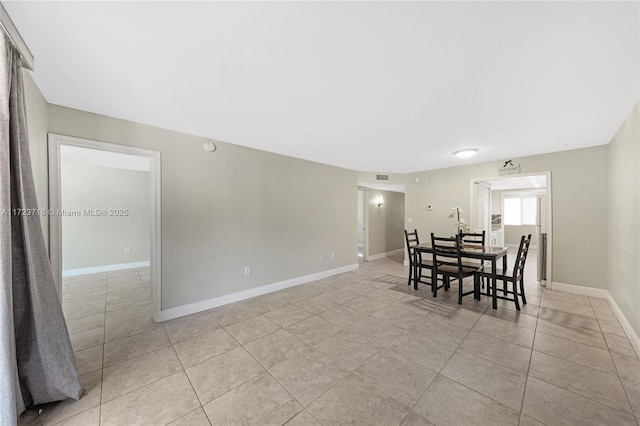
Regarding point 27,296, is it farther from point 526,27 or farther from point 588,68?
point 588,68

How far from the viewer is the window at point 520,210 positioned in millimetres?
9047

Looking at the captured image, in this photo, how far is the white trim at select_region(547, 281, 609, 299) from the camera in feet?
11.8

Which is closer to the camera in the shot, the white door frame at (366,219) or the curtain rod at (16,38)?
the curtain rod at (16,38)

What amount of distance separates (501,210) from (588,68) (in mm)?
8240

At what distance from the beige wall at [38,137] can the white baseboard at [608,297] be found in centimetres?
573

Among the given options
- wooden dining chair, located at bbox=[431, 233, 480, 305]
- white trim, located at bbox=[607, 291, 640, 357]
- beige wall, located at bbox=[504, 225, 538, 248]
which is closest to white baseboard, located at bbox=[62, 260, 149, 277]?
wooden dining chair, located at bbox=[431, 233, 480, 305]

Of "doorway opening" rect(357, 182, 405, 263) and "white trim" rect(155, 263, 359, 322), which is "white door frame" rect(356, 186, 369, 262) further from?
"white trim" rect(155, 263, 359, 322)

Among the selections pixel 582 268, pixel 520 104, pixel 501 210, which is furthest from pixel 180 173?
pixel 501 210

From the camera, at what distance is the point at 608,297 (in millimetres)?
3445

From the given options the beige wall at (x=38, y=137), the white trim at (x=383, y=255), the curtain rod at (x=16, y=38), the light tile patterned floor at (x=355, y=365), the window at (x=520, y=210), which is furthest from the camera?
the window at (x=520, y=210)

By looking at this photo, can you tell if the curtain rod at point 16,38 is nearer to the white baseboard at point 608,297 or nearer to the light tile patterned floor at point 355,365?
the light tile patterned floor at point 355,365

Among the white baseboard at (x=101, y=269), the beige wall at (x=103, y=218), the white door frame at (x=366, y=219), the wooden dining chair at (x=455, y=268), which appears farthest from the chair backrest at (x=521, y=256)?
the white baseboard at (x=101, y=269)

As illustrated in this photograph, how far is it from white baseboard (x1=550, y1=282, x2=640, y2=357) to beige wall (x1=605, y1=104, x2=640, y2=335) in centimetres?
7

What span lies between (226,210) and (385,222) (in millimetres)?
5128
